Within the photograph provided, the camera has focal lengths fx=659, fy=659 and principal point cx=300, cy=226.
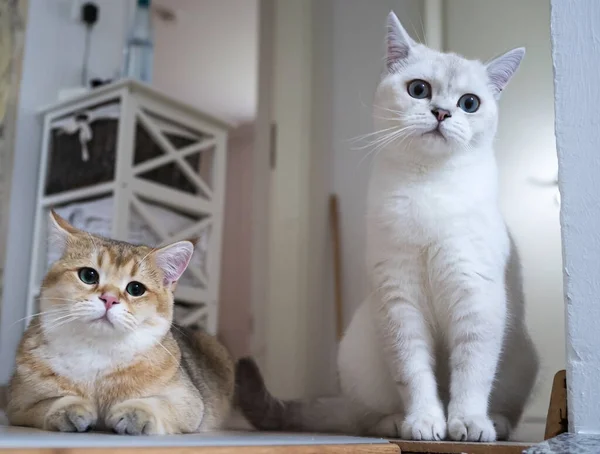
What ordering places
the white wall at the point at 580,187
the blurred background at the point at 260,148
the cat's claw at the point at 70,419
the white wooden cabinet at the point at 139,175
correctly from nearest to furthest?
the white wall at the point at 580,187 < the cat's claw at the point at 70,419 < the blurred background at the point at 260,148 < the white wooden cabinet at the point at 139,175

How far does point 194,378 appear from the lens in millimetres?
1331

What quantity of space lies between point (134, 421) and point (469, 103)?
78 centimetres

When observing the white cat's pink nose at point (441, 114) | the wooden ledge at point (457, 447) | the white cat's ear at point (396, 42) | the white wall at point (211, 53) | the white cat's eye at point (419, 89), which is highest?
the white wall at point (211, 53)

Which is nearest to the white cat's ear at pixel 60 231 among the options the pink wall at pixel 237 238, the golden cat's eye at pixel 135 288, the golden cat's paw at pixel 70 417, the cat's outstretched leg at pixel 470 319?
the golden cat's eye at pixel 135 288

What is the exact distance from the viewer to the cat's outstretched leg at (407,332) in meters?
1.12

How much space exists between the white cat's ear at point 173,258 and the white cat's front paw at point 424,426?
50 centimetres

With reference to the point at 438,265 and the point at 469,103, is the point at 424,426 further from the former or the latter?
the point at 469,103

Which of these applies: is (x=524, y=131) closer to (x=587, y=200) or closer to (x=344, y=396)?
(x=587, y=200)

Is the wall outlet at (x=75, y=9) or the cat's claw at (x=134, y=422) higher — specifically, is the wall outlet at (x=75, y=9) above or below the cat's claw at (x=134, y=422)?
above

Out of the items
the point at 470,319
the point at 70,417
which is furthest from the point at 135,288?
the point at 470,319

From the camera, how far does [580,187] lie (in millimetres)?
922

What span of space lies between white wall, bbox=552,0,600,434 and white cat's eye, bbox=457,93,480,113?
23 centimetres

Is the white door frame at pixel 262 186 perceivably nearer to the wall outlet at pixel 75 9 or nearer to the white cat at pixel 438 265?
the wall outlet at pixel 75 9

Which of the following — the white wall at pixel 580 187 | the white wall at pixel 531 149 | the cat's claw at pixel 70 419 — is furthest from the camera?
the white wall at pixel 531 149
